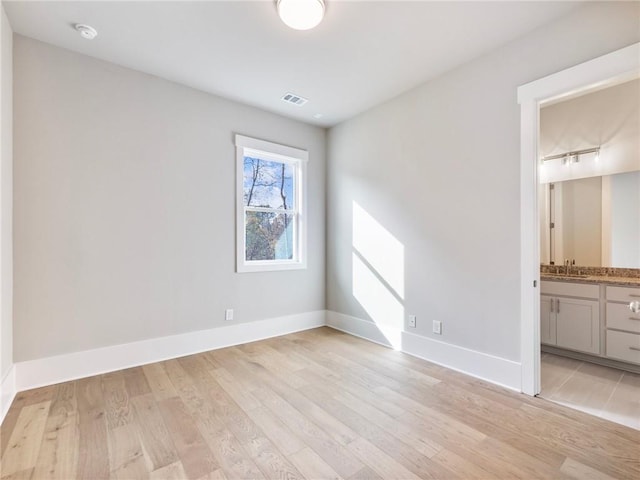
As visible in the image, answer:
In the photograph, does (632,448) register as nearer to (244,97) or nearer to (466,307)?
(466,307)

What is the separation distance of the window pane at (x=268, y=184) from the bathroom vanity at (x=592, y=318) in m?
3.16

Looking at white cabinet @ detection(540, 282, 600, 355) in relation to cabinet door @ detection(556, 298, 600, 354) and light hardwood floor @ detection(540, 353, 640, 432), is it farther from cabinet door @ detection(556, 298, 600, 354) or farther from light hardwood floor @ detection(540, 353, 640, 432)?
light hardwood floor @ detection(540, 353, 640, 432)

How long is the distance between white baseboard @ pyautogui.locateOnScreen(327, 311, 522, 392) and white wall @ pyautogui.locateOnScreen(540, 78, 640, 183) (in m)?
2.45

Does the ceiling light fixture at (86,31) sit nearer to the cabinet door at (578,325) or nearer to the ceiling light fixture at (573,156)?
the ceiling light fixture at (573,156)

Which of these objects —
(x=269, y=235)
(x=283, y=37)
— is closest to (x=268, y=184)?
(x=269, y=235)

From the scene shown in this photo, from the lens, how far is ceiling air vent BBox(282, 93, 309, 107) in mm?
3379

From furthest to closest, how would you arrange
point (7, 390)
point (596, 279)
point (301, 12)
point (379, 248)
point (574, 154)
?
point (379, 248) → point (574, 154) → point (596, 279) → point (7, 390) → point (301, 12)

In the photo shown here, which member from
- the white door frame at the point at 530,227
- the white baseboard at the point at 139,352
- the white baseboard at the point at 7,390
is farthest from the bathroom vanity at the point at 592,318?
the white baseboard at the point at 7,390

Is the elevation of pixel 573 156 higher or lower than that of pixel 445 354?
higher

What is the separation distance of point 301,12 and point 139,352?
3167mm

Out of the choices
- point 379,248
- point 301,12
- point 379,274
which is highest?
point 301,12

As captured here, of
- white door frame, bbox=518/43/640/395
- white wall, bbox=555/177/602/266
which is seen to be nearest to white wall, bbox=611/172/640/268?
white wall, bbox=555/177/602/266

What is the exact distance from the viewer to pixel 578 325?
308cm

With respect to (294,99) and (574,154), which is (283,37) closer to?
(294,99)
